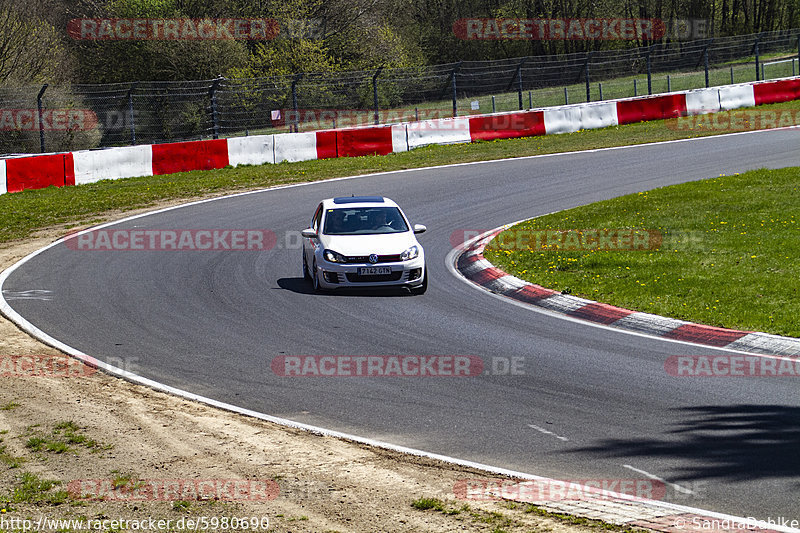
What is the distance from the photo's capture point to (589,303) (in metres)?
12.0

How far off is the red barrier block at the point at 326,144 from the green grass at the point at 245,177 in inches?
21.7

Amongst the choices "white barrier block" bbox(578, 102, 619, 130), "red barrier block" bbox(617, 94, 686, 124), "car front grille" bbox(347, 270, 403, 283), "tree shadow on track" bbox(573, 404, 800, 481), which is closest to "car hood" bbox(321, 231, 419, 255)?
"car front grille" bbox(347, 270, 403, 283)

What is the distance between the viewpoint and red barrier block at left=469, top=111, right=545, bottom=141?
30.4 metres

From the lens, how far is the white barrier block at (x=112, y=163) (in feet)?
81.6

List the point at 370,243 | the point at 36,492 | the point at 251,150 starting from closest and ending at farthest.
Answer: the point at 36,492, the point at 370,243, the point at 251,150

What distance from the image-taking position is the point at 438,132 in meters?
30.0

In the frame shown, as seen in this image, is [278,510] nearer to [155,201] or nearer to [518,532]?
[518,532]

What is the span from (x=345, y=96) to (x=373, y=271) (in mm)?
24841

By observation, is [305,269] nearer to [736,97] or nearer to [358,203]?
[358,203]

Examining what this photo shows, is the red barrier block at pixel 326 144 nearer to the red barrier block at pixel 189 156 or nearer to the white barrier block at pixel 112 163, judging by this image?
the red barrier block at pixel 189 156

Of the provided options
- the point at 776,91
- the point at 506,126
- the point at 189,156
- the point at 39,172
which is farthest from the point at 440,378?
the point at 776,91

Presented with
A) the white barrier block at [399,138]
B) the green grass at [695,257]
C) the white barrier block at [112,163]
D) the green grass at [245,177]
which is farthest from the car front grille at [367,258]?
the white barrier block at [399,138]

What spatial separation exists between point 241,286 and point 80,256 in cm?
420

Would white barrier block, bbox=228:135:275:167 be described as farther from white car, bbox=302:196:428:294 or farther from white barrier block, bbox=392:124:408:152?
white car, bbox=302:196:428:294
